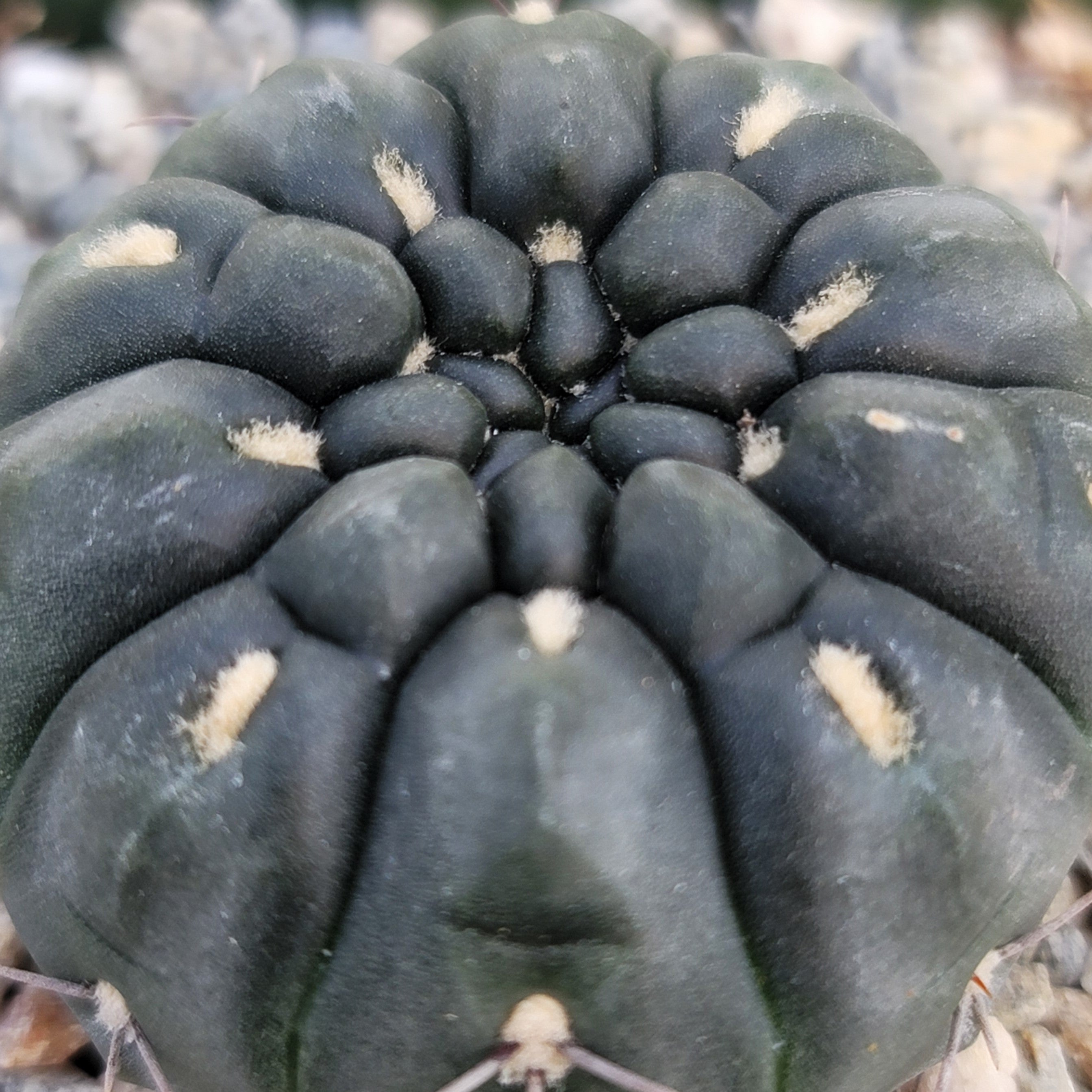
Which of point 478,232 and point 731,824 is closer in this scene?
point 731,824

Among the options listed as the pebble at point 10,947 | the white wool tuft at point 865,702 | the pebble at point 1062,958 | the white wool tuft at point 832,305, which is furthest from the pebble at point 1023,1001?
the pebble at point 10,947

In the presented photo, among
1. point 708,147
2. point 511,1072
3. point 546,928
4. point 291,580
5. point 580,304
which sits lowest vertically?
point 511,1072

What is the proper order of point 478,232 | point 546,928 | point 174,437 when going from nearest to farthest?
point 546,928, point 174,437, point 478,232

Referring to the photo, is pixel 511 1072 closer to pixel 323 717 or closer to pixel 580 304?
pixel 323 717

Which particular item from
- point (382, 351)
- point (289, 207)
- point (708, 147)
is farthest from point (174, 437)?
point (708, 147)

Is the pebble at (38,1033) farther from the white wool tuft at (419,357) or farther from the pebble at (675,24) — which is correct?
the pebble at (675,24)

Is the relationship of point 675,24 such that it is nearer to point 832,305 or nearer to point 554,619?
point 832,305
